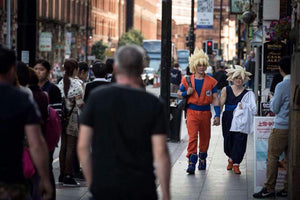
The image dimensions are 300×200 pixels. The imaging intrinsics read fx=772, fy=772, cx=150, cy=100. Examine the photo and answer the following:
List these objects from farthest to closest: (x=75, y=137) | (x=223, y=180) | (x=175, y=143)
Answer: (x=175, y=143) < (x=223, y=180) < (x=75, y=137)

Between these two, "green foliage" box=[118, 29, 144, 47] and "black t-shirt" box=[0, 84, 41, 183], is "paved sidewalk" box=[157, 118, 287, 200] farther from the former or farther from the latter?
"green foliage" box=[118, 29, 144, 47]

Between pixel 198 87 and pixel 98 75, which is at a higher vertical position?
pixel 98 75

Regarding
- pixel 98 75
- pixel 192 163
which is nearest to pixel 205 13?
pixel 192 163

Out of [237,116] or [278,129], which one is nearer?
[278,129]

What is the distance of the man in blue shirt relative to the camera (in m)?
9.16

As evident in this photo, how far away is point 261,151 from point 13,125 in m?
5.39

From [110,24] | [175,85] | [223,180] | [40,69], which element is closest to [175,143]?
[223,180]

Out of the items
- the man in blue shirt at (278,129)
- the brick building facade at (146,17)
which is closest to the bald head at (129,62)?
the man in blue shirt at (278,129)

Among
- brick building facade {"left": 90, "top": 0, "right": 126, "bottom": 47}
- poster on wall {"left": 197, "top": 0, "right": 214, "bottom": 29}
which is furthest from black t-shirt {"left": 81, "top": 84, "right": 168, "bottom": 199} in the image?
brick building facade {"left": 90, "top": 0, "right": 126, "bottom": 47}

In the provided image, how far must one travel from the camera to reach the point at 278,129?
9273mm

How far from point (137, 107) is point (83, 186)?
6.04 m

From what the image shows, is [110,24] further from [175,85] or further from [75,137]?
[75,137]

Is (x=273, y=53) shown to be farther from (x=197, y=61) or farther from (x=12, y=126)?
(x=12, y=126)

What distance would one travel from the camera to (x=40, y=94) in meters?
7.53
